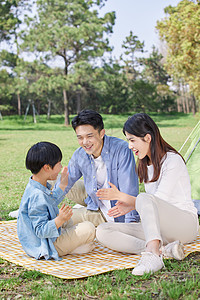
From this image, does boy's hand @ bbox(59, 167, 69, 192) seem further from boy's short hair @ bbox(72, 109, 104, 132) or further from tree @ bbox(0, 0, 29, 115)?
tree @ bbox(0, 0, 29, 115)

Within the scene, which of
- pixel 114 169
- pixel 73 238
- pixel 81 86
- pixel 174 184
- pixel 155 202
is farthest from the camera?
pixel 81 86

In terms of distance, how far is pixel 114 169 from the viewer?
3.17m

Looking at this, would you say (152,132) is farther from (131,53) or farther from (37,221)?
(131,53)

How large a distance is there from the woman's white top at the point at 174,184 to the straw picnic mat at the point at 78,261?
0.39m

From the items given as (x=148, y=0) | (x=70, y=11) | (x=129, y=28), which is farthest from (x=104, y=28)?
(x=129, y=28)

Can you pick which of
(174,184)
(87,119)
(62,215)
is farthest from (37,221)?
(174,184)

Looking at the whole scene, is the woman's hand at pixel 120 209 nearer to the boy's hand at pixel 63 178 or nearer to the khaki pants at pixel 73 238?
the khaki pants at pixel 73 238

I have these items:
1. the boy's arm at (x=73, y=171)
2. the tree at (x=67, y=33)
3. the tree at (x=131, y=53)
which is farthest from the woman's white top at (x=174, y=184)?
the tree at (x=131, y=53)

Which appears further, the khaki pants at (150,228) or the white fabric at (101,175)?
the white fabric at (101,175)

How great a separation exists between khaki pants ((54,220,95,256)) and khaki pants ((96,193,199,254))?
0.27 ft

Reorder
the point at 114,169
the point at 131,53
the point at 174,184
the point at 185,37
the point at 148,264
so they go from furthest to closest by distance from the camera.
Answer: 1. the point at 131,53
2. the point at 185,37
3. the point at 114,169
4. the point at 174,184
5. the point at 148,264

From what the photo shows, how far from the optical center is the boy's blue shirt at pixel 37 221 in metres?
2.65

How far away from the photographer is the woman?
2.59 metres

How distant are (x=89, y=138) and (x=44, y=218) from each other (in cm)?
78
